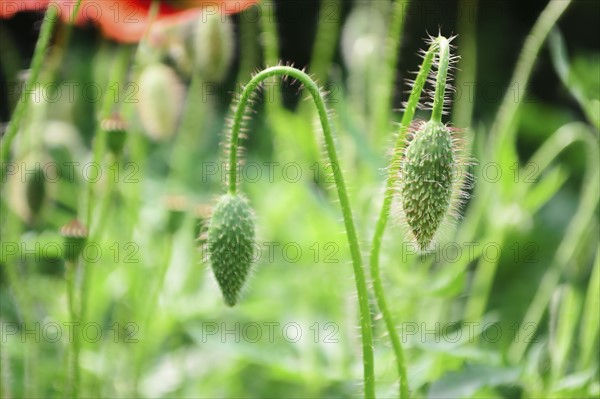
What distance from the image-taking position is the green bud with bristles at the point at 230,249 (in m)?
0.85

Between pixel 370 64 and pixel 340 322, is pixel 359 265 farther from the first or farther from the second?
pixel 370 64

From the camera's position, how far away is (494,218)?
131 centimetres

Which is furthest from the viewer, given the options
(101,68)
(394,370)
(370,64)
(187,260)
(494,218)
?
(101,68)

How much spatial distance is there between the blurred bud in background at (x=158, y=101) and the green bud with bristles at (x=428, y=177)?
2.28 feet

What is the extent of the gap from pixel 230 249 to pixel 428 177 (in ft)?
0.67

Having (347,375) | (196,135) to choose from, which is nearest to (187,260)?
(196,135)

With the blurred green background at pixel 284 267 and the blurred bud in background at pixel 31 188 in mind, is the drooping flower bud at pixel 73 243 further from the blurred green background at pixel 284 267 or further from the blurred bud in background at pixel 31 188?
the blurred bud in background at pixel 31 188

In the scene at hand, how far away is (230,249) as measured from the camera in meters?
0.85

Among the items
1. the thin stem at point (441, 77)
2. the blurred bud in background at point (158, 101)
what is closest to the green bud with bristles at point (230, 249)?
the thin stem at point (441, 77)

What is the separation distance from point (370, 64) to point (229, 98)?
123 cm

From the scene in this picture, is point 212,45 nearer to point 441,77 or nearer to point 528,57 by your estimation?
point 528,57

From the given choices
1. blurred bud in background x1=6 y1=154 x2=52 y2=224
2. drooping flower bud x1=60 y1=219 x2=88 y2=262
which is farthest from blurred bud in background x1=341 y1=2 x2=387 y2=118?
drooping flower bud x1=60 y1=219 x2=88 y2=262

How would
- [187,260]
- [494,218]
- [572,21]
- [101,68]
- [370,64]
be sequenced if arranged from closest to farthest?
1. [494,218]
2. [370,64]
3. [187,260]
4. [101,68]
5. [572,21]

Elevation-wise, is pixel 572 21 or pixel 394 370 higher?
pixel 572 21
